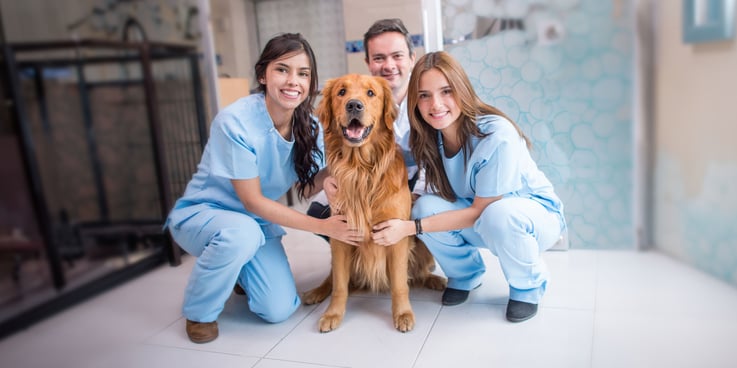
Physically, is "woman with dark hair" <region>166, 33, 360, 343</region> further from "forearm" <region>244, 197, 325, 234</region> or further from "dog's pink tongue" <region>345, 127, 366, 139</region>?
"dog's pink tongue" <region>345, 127, 366, 139</region>

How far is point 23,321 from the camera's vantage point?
1.90ft

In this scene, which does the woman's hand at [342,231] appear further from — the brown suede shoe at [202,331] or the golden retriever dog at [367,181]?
the brown suede shoe at [202,331]

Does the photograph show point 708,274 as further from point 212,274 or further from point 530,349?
point 212,274

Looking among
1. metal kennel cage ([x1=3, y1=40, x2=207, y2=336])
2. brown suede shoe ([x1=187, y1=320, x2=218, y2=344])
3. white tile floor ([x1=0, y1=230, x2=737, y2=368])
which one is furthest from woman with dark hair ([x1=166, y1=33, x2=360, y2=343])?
metal kennel cage ([x1=3, y1=40, x2=207, y2=336])

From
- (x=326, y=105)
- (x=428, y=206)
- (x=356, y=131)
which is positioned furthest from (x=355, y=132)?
(x=428, y=206)

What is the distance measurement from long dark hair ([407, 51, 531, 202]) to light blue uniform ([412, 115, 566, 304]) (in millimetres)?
31

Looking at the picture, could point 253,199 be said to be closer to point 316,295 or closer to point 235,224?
point 235,224

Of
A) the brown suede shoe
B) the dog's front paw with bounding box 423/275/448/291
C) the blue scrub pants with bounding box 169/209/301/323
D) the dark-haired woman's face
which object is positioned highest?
the dark-haired woman's face

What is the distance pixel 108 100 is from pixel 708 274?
133 cm

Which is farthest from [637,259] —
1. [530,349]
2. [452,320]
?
[452,320]

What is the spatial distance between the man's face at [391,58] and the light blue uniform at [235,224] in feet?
1.82

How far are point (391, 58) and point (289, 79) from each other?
21.8 inches

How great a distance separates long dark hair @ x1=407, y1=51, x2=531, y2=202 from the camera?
1.44 metres

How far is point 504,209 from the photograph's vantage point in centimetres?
145
